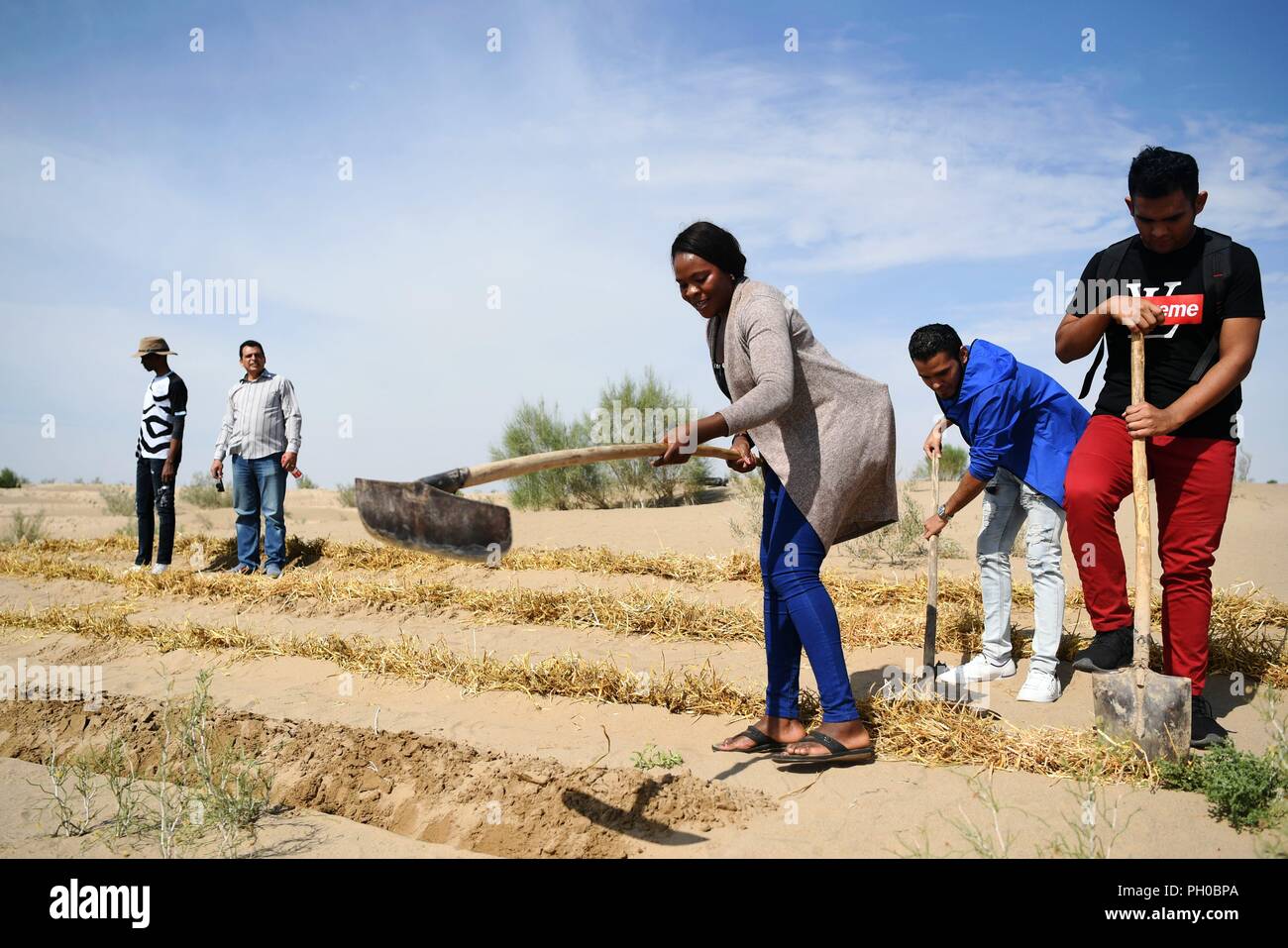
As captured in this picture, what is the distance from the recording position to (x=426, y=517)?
3260 mm

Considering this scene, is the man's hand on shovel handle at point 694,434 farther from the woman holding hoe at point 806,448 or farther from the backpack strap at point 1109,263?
the backpack strap at point 1109,263

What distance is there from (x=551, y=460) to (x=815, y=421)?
108cm

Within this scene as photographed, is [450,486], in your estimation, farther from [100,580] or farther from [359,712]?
[100,580]

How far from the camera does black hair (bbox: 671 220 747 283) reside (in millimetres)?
3703

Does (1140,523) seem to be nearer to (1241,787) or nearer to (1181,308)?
(1181,308)

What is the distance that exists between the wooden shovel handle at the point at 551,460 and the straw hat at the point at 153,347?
716cm

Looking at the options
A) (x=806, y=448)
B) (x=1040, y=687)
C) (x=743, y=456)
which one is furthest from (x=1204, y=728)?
(x=743, y=456)

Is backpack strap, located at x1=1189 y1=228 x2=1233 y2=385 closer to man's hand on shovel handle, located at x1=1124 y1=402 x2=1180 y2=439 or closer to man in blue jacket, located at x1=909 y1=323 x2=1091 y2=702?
man's hand on shovel handle, located at x1=1124 y1=402 x2=1180 y2=439

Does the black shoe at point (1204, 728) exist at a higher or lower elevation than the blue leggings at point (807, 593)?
lower

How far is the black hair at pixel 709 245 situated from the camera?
370 cm

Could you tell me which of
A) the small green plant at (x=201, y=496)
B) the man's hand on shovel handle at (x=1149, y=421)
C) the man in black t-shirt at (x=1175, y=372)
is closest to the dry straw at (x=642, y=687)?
the man in black t-shirt at (x=1175, y=372)

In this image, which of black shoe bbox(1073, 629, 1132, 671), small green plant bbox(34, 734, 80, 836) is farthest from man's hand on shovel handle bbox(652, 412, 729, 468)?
black shoe bbox(1073, 629, 1132, 671)
